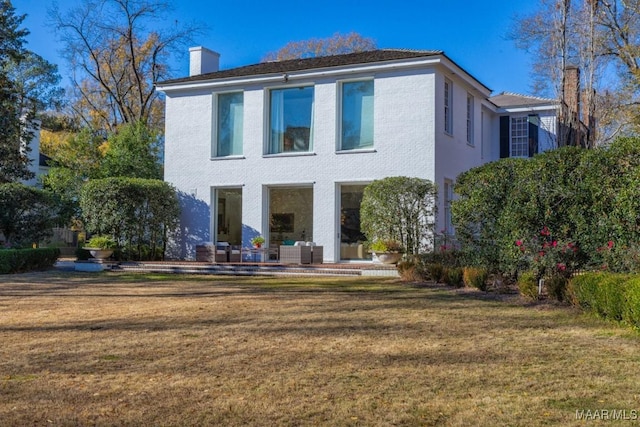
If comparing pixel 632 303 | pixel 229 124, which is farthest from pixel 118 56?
pixel 632 303

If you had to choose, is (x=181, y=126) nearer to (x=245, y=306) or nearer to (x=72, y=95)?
(x=245, y=306)

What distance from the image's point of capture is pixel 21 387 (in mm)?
4895

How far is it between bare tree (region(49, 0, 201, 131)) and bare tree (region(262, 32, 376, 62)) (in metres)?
7.75

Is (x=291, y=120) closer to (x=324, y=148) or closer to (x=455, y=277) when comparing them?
(x=324, y=148)

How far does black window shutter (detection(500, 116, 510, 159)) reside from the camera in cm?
2386

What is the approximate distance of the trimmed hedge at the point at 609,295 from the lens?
274 inches

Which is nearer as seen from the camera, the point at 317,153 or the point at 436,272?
the point at 436,272

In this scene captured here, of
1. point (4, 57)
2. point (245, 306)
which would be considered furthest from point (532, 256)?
point (4, 57)

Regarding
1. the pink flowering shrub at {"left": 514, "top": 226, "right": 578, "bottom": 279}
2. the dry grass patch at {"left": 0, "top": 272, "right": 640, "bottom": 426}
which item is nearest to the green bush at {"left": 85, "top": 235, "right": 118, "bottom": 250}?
the dry grass patch at {"left": 0, "top": 272, "right": 640, "bottom": 426}

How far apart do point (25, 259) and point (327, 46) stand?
26.8m

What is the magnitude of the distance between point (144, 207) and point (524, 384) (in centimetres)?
1624

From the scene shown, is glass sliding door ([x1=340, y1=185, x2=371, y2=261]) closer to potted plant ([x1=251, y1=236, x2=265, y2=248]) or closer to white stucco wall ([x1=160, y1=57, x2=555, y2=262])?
white stucco wall ([x1=160, y1=57, x2=555, y2=262])

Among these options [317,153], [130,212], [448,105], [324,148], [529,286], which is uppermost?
[448,105]

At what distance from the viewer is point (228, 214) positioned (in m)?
20.4
